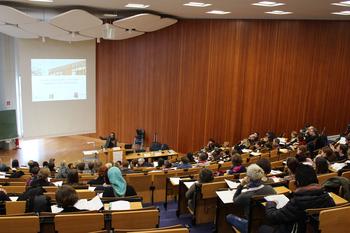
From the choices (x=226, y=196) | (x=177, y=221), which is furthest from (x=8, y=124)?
(x=226, y=196)

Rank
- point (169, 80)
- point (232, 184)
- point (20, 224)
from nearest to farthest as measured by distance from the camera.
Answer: point (20, 224), point (232, 184), point (169, 80)

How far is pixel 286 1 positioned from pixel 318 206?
6302mm

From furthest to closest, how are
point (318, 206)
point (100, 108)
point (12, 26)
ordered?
point (100, 108) < point (12, 26) < point (318, 206)

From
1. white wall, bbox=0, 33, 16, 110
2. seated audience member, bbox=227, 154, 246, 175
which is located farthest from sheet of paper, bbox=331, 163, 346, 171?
white wall, bbox=0, 33, 16, 110

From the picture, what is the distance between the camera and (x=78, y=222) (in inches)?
148

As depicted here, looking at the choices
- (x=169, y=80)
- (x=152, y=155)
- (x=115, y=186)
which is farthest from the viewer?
(x=169, y=80)

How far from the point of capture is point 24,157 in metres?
13.6

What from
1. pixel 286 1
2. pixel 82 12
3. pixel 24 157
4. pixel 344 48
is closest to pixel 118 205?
pixel 286 1

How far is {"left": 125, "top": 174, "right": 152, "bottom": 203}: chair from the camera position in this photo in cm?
706

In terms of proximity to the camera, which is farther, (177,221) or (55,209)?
(177,221)

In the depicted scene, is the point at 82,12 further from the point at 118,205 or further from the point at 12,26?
the point at 118,205

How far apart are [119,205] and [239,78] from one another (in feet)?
31.9

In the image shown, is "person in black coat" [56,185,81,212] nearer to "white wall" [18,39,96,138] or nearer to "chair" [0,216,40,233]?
"chair" [0,216,40,233]

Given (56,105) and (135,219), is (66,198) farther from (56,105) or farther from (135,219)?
(56,105)
